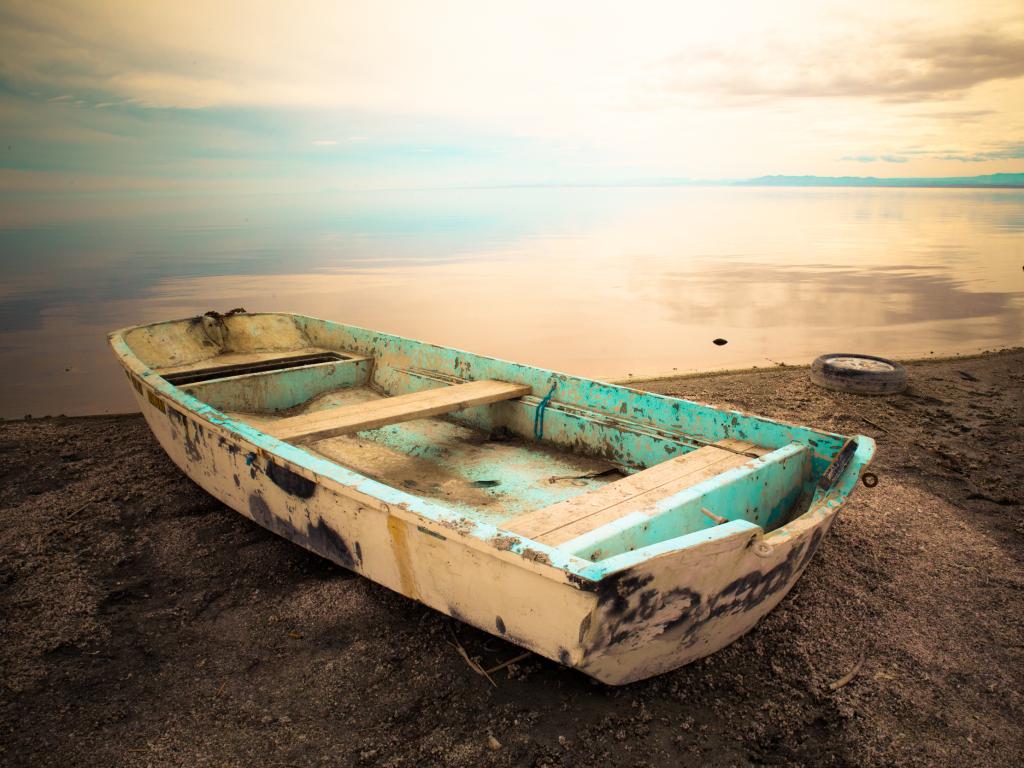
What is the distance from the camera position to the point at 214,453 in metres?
3.57

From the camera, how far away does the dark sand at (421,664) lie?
92.4 inches

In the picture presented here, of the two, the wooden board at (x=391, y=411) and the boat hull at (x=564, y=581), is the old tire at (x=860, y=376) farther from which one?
the boat hull at (x=564, y=581)

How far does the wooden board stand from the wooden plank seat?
1.13 metres

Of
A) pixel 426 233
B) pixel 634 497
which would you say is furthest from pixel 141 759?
pixel 426 233

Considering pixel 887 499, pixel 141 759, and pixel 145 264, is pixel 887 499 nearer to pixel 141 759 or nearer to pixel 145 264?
pixel 141 759

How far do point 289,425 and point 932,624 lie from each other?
131 inches

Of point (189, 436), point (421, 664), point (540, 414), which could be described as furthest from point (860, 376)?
point (189, 436)

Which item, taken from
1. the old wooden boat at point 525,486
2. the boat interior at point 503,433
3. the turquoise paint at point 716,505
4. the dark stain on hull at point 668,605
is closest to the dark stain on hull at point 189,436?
the old wooden boat at point 525,486

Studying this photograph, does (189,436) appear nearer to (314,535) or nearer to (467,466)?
(314,535)

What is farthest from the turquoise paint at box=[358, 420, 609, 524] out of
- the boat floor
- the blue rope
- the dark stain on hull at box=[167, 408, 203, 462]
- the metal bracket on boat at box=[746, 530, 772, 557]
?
the metal bracket on boat at box=[746, 530, 772, 557]

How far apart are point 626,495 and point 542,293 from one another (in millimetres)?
10857

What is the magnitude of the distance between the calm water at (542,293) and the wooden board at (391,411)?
12.1 feet

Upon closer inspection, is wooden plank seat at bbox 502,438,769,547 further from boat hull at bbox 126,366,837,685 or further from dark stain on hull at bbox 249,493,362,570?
dark stain on hull at bbox 249,493,362,570

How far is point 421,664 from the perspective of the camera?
275 cm
